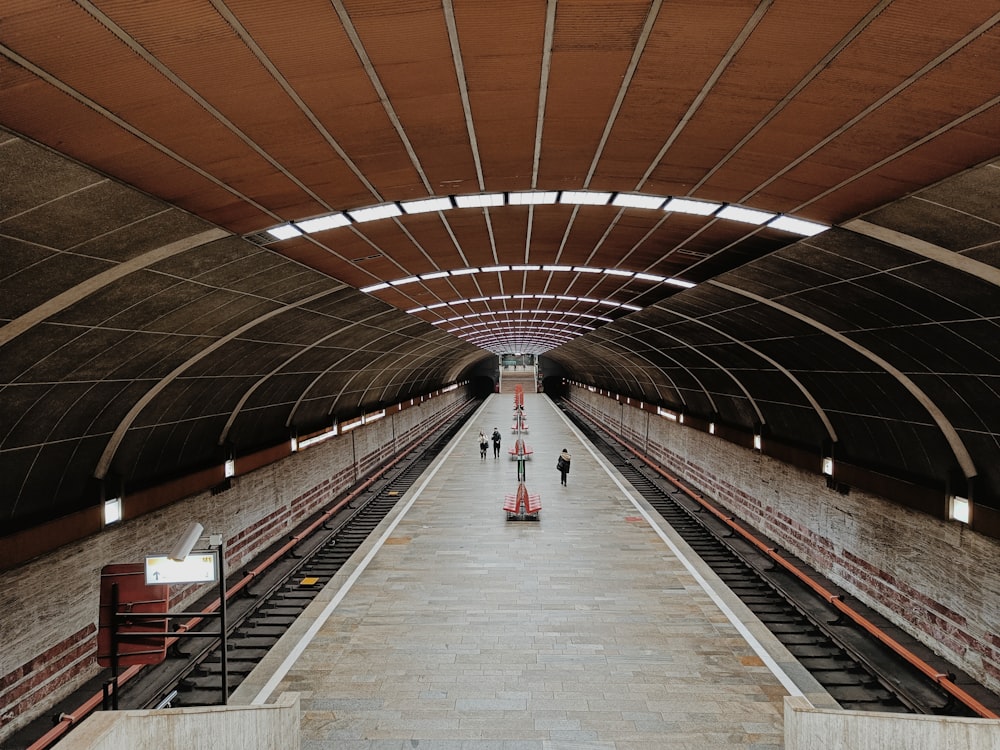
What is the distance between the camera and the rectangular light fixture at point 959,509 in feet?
25.7

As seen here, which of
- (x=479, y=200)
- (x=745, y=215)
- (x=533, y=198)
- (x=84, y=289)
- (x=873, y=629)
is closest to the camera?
(x=84, y=289)

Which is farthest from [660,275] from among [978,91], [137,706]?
[137,706]

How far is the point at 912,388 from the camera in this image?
8070mm

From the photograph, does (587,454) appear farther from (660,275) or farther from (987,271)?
(987,271)

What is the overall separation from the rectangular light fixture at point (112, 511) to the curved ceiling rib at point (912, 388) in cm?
989

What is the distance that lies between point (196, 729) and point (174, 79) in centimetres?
490

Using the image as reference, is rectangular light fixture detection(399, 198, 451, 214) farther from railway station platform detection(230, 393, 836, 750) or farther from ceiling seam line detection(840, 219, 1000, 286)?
railway station platform detection(230, 393, 836, 750)

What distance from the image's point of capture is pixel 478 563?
10.7 m

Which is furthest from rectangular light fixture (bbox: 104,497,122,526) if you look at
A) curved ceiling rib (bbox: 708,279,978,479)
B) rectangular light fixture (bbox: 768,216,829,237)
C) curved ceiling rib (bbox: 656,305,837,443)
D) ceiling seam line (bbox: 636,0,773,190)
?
curved ceiling rib (bbox: 656,305,837,443)

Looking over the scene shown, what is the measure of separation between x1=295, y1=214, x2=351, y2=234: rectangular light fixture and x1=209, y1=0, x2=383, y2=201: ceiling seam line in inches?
38.0

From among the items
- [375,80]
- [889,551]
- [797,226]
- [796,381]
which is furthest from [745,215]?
[889,551]

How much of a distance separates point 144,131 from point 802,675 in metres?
8.16

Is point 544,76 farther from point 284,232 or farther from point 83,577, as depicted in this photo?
point 83,577

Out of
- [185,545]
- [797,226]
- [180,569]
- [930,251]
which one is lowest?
[180,569]
